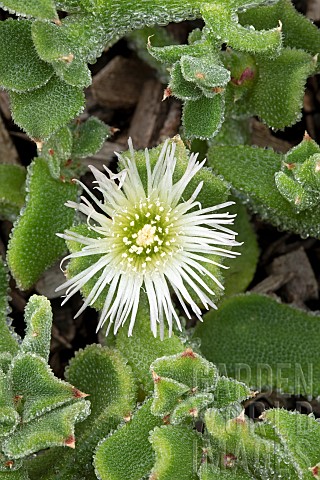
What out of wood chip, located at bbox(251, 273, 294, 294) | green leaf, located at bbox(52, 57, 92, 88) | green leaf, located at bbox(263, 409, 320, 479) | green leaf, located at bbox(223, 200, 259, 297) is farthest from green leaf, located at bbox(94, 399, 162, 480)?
green leaf, located at bbox(52, 57, 92, 88)

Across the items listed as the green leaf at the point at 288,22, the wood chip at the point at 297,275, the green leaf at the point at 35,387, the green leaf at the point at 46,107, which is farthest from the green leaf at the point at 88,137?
the wood chip at the point at 297,275

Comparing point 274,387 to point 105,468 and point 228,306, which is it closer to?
point 228,306

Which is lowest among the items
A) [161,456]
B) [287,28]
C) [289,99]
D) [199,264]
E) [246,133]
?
[161,456]

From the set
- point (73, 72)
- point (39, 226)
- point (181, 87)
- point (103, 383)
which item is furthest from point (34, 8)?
point (103, 383)

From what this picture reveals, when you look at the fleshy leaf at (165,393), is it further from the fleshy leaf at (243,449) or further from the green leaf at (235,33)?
the green leaf at (235,33)

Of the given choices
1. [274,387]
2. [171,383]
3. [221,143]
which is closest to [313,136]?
[221,143]

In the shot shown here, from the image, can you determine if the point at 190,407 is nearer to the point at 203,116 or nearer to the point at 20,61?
the point at 203,116

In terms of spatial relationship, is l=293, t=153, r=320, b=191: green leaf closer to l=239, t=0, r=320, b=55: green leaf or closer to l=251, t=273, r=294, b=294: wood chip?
l=239, t=0, r=320, b=55: green leaf
